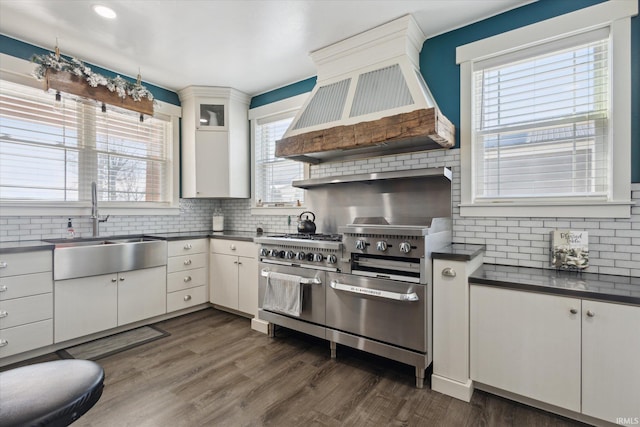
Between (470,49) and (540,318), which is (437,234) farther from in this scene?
(470,49)

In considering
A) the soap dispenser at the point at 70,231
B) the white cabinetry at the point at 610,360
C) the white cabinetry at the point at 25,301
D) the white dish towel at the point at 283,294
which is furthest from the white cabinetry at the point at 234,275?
the white cabinetry at the point at 610,360

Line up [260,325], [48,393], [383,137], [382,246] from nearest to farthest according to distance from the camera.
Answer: [48,393] → [382,246] → [383,137] → [260,325]

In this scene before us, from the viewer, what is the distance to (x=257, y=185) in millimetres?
4309

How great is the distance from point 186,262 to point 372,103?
2.74 meters

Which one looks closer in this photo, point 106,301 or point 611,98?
point 611,98

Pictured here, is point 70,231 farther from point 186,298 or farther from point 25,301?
point 186,298

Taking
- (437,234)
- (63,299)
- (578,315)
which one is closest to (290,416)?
(437,234)

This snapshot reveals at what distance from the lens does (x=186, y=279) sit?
3730 mm

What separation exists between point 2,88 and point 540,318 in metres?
4.72

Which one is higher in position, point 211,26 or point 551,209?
point 211,26

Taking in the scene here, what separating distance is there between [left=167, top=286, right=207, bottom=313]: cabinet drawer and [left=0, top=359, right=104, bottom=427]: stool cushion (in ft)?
8.58

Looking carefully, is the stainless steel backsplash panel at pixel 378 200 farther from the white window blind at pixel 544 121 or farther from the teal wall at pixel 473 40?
the teal wall at pixel 473 40

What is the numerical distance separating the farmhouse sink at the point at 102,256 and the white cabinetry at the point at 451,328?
9.44 ft

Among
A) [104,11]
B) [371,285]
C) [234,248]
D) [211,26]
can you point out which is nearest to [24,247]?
[234,248]
